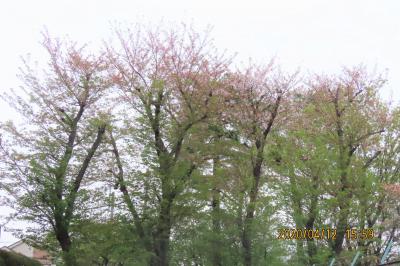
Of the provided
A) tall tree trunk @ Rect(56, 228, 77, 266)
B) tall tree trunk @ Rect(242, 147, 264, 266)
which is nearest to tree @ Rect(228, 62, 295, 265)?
tall tree trunk @ Rect(242, 147, 264, 266)

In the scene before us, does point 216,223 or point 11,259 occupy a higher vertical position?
point 216,223

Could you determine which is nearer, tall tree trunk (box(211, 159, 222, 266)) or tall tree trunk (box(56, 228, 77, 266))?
tall tree trunk (box(56, 228, 77, 266))

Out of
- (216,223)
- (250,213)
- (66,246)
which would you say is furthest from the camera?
(216,223)

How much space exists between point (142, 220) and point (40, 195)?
333 cm

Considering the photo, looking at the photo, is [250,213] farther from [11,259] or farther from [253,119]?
[11,259]

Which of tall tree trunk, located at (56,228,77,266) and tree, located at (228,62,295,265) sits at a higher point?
tree, located at (228,62,295,265)

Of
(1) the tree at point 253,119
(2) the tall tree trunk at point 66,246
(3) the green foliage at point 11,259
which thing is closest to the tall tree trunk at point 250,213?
(1) the tree at point 253,119

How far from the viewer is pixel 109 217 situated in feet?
53.0

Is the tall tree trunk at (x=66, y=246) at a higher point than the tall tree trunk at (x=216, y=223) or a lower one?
lower

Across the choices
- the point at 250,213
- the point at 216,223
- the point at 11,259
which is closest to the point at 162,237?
the point at 216,223

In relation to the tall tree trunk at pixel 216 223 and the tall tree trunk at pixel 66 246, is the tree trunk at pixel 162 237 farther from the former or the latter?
the tall tree trunk at pixel 66 246

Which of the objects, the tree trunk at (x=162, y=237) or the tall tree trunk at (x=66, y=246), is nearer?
the tall tree trunk at (x=66, y=246)

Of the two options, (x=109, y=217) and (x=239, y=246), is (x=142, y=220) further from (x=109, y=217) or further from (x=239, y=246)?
(x=239, y=246)

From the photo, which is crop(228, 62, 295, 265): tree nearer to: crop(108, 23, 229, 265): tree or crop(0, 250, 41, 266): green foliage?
crop(108, 23, 229, 265): tree
